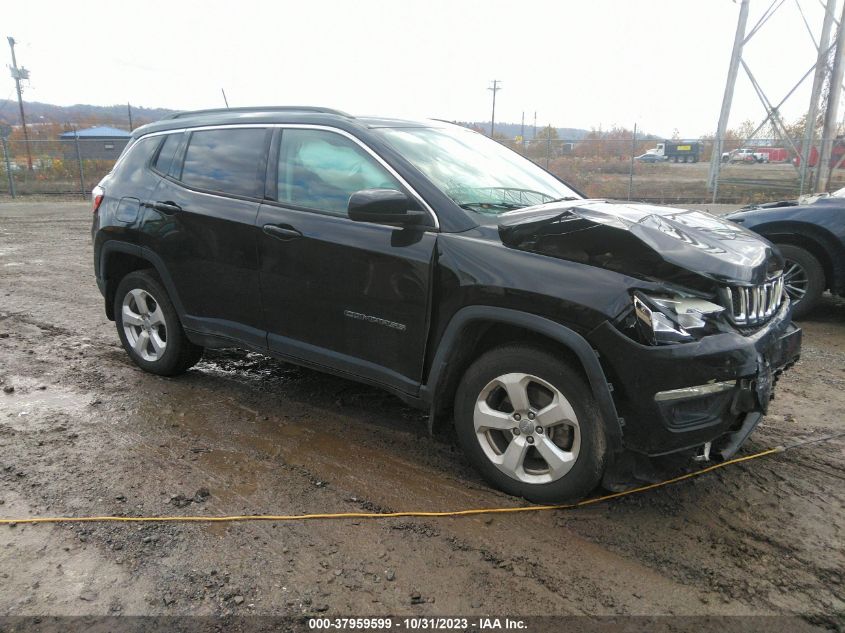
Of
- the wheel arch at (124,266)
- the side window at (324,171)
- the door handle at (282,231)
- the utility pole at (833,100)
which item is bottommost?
the wheel arch at (124,266)

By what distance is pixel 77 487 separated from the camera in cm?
339

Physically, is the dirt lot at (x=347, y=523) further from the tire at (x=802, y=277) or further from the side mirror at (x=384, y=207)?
the tire at (x=802, y=277)

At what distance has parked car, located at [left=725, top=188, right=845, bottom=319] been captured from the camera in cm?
620

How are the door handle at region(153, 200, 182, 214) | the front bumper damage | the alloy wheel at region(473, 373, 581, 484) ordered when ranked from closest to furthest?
1. the front bumper damage
2. the alloy wheel at region(473, 373, 581, 484)
3. the door handle at region(153, 200, 182, 214)

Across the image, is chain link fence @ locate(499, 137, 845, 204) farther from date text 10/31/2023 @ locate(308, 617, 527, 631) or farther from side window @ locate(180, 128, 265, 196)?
date text 10/31/2023 @ locate(308, 617, 527, 631)

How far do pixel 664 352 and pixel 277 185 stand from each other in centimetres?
249

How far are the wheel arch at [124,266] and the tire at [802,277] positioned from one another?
562 centimetres

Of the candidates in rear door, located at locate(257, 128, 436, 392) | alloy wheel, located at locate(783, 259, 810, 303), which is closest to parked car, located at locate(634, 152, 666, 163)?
alloy wheel, located at locate(783, 259, 810, 303)

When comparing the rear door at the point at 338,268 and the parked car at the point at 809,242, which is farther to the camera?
the parked car at the point at 809,242

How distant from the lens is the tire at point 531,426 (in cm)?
290

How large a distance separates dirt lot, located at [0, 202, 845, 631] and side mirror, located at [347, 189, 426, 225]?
1.37m

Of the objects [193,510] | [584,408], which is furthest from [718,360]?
[193,510]

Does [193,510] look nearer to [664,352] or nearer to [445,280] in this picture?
[445,280]

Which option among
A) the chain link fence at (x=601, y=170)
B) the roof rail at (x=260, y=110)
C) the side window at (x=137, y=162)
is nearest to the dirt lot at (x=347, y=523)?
the side window at (x=137, y=162)
